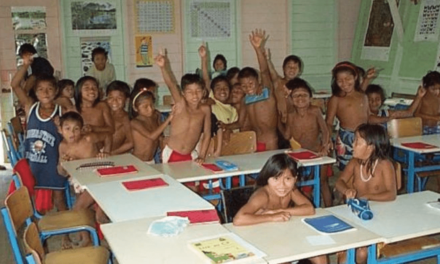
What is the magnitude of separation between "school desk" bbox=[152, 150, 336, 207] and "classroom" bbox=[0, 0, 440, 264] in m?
0.02

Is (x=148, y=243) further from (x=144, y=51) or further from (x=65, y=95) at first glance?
(x=144, y=51)

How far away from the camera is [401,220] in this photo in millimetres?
2893

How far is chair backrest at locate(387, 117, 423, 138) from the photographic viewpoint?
18.1 feet

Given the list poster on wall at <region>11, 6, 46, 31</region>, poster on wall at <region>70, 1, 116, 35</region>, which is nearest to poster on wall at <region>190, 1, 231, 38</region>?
poster on wall at <region>70, 1, 116, 35</region>

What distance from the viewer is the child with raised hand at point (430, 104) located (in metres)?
6.14

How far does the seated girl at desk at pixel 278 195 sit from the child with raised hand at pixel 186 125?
4.80ft

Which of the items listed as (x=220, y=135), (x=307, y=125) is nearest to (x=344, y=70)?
(x=307, y=125)

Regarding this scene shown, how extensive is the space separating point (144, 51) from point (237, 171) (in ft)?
16.7

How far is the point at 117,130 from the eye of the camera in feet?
17.0

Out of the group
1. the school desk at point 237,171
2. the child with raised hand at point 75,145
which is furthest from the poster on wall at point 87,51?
the school desk at point 237,171

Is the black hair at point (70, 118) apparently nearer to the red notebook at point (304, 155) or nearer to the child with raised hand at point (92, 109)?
the child with raised hand at point (92, 109)

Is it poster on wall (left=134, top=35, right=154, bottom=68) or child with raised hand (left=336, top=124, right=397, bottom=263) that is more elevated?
poster on wall (left=134, top=35, right=154, bottom=68)

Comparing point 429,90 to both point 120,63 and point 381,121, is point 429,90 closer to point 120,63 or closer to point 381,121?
point 381,121

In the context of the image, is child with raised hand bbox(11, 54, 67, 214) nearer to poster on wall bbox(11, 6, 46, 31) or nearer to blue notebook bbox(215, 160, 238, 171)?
blue notebook bbox(215, 160, 238, 171)
